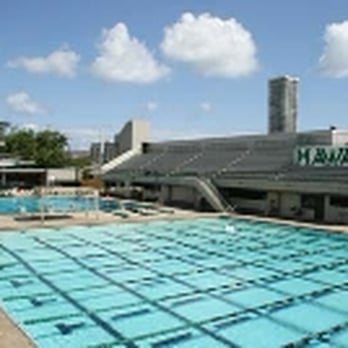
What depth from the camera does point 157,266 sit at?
17719 millimetres

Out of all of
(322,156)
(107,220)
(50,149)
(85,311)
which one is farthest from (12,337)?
(50,149)

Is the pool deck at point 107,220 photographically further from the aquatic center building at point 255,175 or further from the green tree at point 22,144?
the green tree at point 22,144

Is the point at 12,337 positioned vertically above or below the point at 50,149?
below

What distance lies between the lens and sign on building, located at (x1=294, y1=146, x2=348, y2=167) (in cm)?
3070

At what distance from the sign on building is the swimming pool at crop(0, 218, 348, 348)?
284 inches

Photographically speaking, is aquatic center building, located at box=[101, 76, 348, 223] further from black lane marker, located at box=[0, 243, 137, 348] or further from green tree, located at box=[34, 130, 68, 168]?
black lane marker, located at box=[0, 243, 137, 348]

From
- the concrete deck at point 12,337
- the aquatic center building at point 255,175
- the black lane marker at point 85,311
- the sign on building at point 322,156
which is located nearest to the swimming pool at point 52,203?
the aquatic center building at point 255,175

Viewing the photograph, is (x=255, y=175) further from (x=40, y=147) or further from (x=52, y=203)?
(x=40, y=147)

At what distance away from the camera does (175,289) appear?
1470 centimetres

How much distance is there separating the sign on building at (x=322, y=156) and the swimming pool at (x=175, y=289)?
284 inches

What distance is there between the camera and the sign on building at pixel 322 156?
3070 cm

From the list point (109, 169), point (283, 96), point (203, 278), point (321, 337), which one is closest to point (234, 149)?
point (109, 169)

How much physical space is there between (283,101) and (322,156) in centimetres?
12257

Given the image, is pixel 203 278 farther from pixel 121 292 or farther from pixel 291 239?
pixel 291 239
